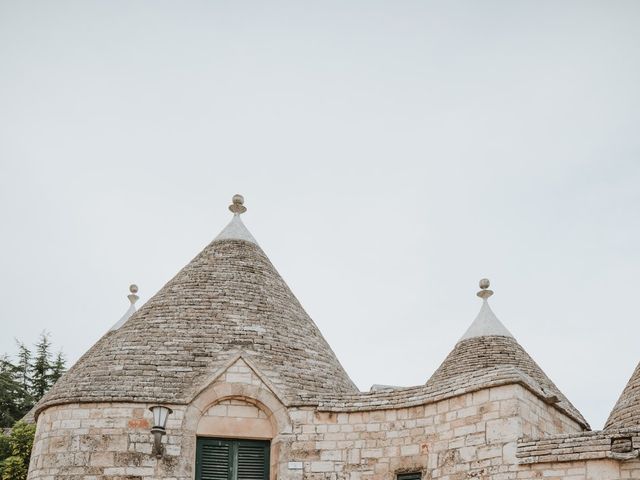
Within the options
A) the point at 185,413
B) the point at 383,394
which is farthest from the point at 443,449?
the point at 185,413

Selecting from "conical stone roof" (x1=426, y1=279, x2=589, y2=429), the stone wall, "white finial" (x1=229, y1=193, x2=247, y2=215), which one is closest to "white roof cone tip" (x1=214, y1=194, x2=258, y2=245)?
"white finial" (x1=229, y1=193, x2=247, y2=215)

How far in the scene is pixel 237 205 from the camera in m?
15.8

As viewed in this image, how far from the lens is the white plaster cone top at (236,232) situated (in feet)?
50.7

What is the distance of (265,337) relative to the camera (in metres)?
13.1

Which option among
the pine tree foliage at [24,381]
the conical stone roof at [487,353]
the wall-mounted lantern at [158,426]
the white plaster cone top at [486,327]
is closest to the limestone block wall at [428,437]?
the wall-mounted lantern at [158,426]

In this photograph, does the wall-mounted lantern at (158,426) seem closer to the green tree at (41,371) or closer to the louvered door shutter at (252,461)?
the louvered door shutter at (252,461)

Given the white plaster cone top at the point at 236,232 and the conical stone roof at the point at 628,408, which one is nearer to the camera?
the conical stone roof at the point at 628,408

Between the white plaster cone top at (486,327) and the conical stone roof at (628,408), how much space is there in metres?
2.61

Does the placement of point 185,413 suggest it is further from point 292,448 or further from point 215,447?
point 292,448

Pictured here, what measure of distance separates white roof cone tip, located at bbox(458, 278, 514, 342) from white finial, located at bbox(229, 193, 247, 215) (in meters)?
5.08

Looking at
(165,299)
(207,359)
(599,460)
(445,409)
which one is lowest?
(599,460)

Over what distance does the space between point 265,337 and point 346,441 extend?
2317 mm

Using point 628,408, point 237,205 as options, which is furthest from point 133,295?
point 628,408

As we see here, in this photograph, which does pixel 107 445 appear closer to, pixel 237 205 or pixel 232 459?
pixel 232 459
